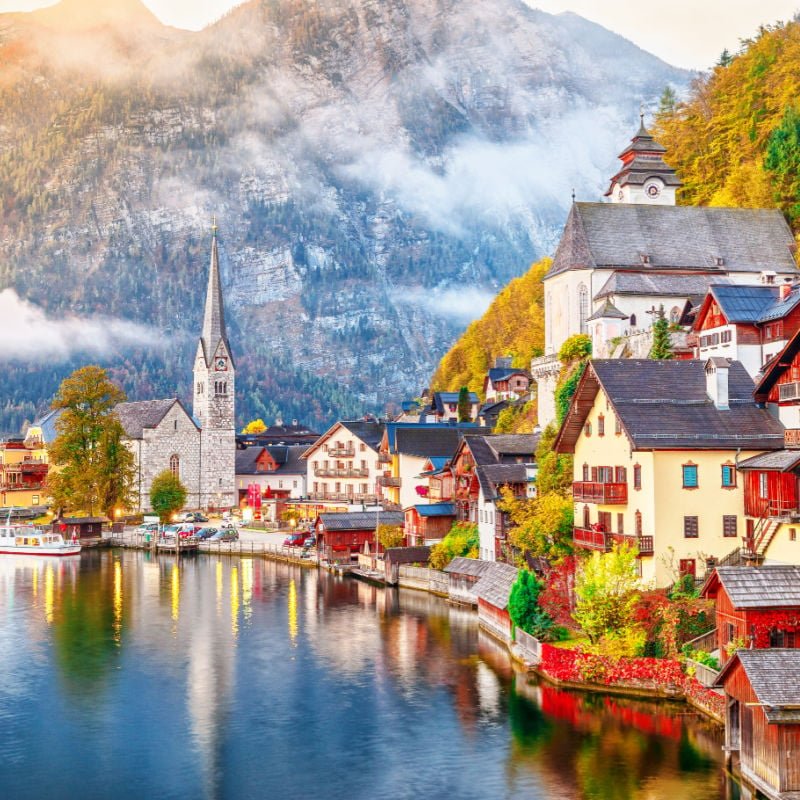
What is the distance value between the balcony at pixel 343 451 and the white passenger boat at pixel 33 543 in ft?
92.1

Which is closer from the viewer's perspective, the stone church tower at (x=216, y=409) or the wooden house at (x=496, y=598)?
the wooden house at (x=496, y=598)

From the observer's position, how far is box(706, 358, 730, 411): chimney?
4984cm

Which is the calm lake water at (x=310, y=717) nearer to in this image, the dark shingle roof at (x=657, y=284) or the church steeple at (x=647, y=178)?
the dark shingle roof at (x=657, y=284)

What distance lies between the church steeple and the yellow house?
47.9m

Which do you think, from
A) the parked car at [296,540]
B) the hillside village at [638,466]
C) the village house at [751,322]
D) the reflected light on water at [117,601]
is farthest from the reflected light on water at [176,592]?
the village house at [751,322]

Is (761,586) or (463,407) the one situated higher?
(463,407)

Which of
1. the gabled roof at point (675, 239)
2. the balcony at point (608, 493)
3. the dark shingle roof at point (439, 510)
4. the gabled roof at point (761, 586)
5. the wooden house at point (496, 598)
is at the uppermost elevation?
the gabled roof at point (675, 239)

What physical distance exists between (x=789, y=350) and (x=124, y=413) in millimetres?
106286

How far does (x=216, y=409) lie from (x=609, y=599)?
339ft

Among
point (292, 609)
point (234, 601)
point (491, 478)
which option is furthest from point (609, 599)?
point (234, 601)

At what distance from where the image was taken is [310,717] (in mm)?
42125

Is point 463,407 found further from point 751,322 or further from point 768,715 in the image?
point 768,715

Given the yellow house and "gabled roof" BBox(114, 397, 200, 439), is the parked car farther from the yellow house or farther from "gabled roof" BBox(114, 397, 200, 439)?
the yellow house

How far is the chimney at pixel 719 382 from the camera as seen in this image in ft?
164
